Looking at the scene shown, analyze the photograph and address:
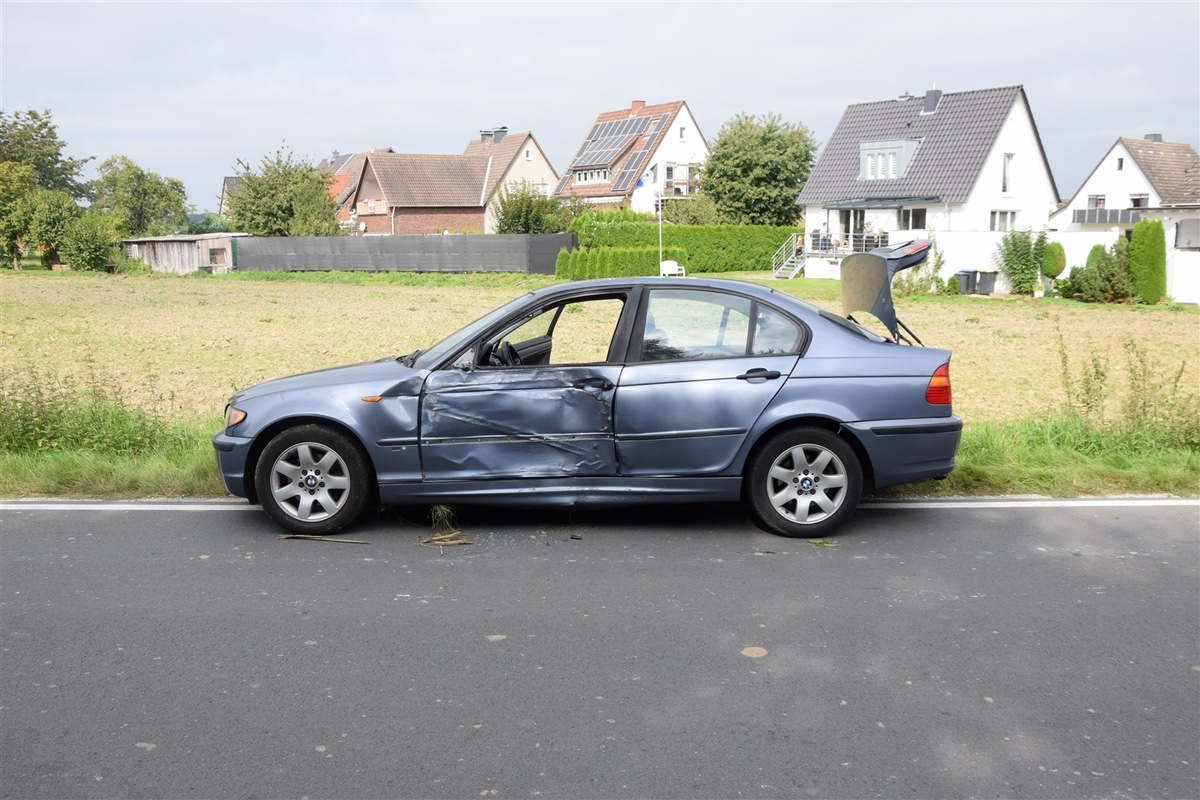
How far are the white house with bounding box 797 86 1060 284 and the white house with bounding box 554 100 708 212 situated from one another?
25898 millimetres

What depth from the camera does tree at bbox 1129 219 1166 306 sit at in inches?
1267

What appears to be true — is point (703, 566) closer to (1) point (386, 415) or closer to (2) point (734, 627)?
(2) point (734, 627)

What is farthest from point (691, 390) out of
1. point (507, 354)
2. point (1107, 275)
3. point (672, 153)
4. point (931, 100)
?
point (672, 153)

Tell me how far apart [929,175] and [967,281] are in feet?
47.0

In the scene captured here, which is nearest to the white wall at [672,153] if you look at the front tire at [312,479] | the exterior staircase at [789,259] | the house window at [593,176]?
the house window at [593,176]

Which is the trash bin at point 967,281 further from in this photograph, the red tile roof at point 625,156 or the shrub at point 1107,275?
the red tile roof at point 625,156

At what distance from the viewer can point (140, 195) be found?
3578 inches

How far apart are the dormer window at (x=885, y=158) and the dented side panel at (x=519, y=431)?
4766 centimetres

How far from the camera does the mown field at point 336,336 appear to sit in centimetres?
1385

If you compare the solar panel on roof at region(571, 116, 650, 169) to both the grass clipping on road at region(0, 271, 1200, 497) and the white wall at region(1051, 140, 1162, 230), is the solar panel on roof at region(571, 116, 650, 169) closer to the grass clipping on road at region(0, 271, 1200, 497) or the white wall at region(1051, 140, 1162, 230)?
the white wall at region(1051, 140, 1162, 230)

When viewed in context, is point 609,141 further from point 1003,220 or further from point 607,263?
point 607,263

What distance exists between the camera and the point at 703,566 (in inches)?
241

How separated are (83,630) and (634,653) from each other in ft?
8.54

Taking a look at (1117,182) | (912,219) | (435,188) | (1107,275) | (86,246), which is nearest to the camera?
(1107,275)
